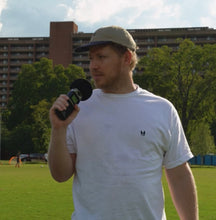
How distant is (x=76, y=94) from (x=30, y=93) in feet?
243

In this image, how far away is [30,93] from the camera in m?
75.7

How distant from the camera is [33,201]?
534 inches

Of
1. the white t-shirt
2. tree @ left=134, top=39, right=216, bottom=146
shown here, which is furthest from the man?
tree @ left=134, top=39, right=216, bottom=146

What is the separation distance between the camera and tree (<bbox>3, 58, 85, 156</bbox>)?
240 feet

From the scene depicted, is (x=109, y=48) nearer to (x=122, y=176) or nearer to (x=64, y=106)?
(x=64, y=106)

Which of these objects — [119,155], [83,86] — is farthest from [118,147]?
[83,86]

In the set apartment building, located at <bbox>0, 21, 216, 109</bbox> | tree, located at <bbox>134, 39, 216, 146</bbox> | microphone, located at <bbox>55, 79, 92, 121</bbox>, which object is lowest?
microphone, located at <bbox>55, 79, 92, 121</bbox>

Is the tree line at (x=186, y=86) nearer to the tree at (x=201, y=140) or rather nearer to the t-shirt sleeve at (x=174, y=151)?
the tree at (x=201, y=140)

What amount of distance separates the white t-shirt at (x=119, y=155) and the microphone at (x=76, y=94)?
3.9 inches

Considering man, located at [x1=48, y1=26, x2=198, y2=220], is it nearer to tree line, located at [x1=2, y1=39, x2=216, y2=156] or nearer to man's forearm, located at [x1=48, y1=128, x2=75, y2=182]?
man's forearm, located at [x1=48, y1=128, x2=75, y2=182]

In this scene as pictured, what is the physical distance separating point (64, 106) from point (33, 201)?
11.5 metres

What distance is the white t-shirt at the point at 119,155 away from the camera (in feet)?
8.86

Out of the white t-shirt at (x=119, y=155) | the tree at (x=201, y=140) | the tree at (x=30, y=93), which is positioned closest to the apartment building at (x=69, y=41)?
the tree at (x=30, y=93)

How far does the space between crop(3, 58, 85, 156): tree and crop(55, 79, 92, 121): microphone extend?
68.6m
